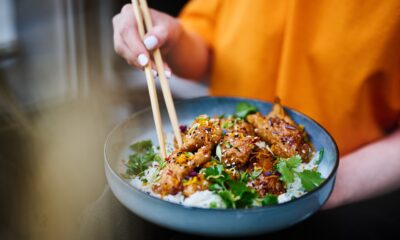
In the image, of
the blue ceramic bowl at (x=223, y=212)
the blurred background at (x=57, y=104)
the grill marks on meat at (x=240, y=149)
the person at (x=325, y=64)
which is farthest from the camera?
the person at (x=325, y=64)

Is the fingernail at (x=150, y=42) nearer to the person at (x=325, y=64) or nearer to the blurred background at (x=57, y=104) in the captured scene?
the person at (x=325, y=64)

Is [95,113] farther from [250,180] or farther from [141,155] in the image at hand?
[250,180]

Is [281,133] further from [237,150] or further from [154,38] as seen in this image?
[154,38]

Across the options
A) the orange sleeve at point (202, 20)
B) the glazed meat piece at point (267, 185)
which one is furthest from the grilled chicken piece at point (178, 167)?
the orange sleeve at point (202, 20)

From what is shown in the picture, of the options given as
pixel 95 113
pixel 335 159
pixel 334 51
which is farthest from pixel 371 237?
pixel 95 113

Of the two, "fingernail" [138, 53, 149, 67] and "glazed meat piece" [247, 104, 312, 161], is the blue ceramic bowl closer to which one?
"glazed meat piece" [247, 104, 312, 161]
